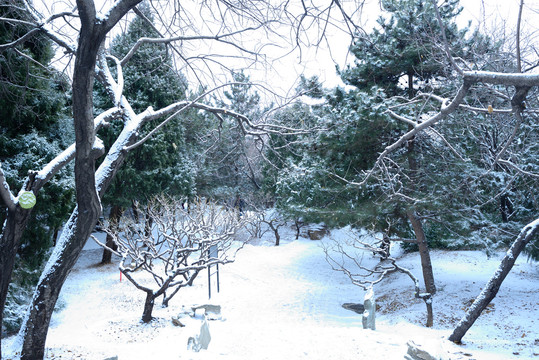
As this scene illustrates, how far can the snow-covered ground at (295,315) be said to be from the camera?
4859 mm

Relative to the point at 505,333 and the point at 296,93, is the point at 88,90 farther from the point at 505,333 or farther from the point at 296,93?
the point at 505,333

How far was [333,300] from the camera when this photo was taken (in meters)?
10.2

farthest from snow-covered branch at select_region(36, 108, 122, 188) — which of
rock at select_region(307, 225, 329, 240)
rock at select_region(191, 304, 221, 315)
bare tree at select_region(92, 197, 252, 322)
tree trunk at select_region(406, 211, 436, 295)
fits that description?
rock at select_region(307, 225, 329, 240)

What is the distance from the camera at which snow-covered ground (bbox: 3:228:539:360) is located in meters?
4.86

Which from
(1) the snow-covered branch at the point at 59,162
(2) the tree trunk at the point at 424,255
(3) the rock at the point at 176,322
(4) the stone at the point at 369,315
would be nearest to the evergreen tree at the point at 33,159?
(3) the rock at the point at 176,322

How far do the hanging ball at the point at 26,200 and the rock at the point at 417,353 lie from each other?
4094 mm

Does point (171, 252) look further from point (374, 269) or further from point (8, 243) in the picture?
point (374, 269)

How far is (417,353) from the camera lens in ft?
14.0

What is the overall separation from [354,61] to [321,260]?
7829 millimetres

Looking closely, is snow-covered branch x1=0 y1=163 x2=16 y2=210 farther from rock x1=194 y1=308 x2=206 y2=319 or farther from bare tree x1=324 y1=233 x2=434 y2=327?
bare tree x1=324 y1=233 x2=434 y2=327

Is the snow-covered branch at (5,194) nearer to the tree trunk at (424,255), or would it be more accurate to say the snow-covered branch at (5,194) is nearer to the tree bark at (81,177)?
the tree bark at (81,177)

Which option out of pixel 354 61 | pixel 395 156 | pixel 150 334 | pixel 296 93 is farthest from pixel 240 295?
pixel 296 93

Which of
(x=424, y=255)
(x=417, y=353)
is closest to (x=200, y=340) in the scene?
(x=417, y=353)

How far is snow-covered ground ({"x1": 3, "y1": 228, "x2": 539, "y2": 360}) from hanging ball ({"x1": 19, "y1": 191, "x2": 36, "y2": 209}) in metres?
1.97
